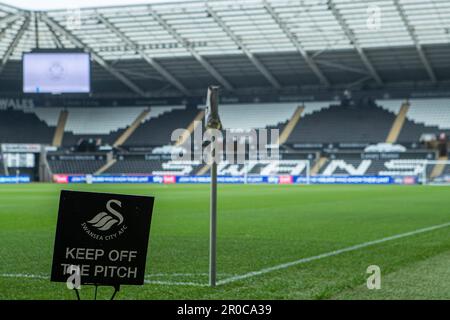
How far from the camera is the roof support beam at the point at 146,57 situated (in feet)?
167

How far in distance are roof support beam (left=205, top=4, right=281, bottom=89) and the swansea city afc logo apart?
42320mm

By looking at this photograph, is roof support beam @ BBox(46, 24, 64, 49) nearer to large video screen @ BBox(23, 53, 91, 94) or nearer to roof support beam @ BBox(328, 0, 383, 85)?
large video screen @ BBox(23, 53, 91, 94)

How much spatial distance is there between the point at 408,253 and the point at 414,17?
3758 cm

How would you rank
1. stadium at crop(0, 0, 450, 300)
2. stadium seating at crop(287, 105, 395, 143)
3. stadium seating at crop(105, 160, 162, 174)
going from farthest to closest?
stadium seating at crop(105, 160, 162, 174) < stadium seating at crop(287, 105, 395, 143) < stadium at crop(0, 0, 450, 300)

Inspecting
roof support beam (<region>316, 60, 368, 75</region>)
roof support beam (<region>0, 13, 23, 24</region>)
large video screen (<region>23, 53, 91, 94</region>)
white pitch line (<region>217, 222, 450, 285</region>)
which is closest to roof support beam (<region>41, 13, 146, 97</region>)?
roof support beam (<region>0, 13, 23, 24</region>)

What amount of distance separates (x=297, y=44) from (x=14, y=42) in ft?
68.9

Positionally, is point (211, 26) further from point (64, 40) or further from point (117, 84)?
point (117, 84)

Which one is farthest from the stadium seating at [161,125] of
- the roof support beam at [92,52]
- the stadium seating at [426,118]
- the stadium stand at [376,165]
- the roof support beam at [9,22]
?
the stadium seating at [426,118]

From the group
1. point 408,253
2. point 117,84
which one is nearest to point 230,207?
point 408,253

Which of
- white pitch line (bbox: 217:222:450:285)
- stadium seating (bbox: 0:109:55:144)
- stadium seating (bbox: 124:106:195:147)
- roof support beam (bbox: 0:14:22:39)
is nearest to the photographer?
white pitch line (bbox: 217:222:450:285)

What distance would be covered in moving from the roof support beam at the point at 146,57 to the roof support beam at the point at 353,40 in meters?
15.5

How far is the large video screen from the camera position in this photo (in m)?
51.9

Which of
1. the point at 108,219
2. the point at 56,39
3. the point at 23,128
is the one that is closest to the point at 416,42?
the point at 56,39

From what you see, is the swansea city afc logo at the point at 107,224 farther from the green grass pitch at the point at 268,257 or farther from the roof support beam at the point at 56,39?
the roof support beam at the point at 56,39
